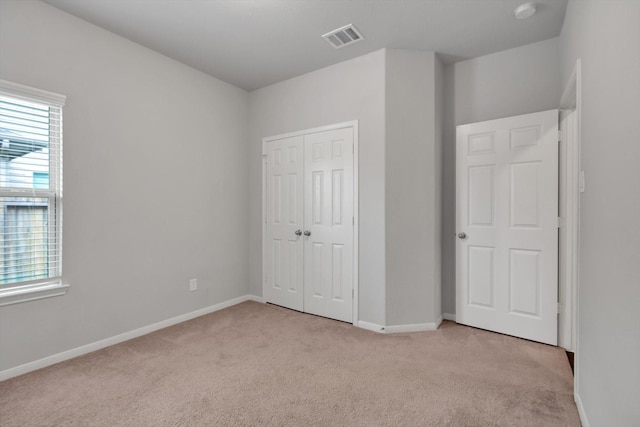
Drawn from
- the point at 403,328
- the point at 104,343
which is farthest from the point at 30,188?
the point at 403,328

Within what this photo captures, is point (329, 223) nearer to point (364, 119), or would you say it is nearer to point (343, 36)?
point (364, 119)

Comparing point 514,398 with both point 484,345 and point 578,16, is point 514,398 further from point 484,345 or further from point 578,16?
point 578,16

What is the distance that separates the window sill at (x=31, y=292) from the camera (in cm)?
217

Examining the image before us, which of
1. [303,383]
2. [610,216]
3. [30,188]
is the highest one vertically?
[30,188]

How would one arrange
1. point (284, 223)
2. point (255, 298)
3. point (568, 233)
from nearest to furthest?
1. point (568, 233)
2. point (284, 223)
3. point (255, 298)

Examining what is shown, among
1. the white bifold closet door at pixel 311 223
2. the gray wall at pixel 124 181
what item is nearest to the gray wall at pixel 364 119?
the white bifold closet door at pixel 311 223

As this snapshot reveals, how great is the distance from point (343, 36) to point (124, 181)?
7.83ft

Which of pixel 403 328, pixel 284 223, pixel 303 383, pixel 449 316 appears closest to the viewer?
pixel 303 383

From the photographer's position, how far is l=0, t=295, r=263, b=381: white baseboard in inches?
87.6

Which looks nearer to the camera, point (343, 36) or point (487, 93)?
point (343, 36)

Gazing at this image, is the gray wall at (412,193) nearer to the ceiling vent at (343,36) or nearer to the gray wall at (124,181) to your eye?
the ceiling vent at (343,36)

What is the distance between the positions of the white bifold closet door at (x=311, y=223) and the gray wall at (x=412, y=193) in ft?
1.42

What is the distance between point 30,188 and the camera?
2.31m

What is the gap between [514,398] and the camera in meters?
1.95
